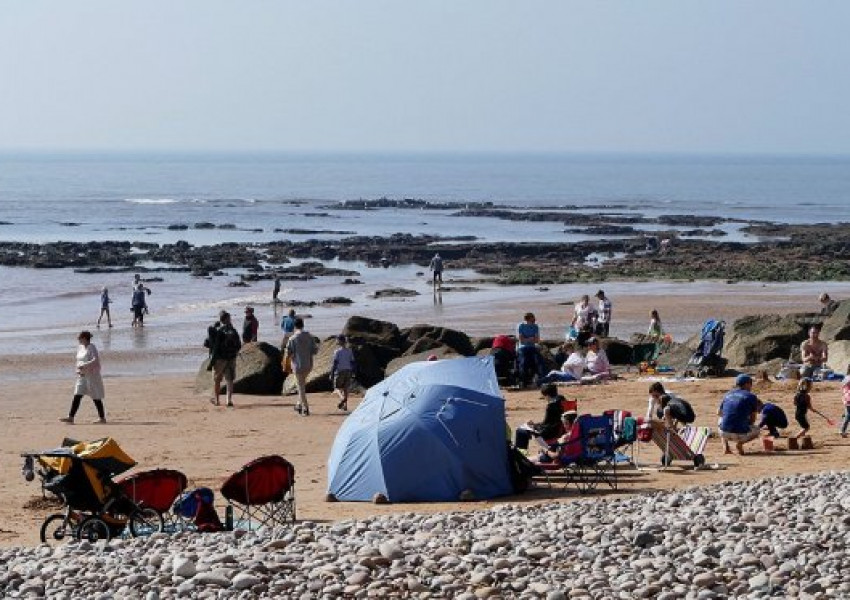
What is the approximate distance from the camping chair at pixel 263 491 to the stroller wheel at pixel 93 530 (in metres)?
1.18

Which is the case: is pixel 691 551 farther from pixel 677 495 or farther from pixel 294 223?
pixel 294 223

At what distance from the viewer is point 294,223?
9281 cm

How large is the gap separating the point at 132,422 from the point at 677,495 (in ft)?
35.2

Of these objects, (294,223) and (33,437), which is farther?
(294,223)

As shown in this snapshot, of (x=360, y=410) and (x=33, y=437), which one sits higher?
(x=360, y=410)

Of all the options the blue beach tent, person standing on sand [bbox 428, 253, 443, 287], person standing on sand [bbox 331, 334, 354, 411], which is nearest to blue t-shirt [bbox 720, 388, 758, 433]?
the blue beach tent

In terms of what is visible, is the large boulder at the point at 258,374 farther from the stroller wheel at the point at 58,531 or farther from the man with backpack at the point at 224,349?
the stroller wheel at the point at 58,531

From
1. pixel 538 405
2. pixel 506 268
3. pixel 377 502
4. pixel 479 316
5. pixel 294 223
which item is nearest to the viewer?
pixel 377 502

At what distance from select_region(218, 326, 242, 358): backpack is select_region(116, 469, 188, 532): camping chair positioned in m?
9.70

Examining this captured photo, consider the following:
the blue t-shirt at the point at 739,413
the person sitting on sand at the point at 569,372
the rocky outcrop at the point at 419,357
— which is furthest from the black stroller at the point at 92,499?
the person sitting on sand at the point at 569,372

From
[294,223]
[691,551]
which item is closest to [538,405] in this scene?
[691,551]

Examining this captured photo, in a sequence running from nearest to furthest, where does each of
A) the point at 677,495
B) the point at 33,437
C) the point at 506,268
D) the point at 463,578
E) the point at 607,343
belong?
1. the point at 463,578
2. the point at 677,495
3. the point at 33,437
4. the point at 607,343
5. the point at 506,268

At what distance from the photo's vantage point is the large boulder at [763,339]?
25.6 m

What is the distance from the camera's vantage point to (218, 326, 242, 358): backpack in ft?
77.5
